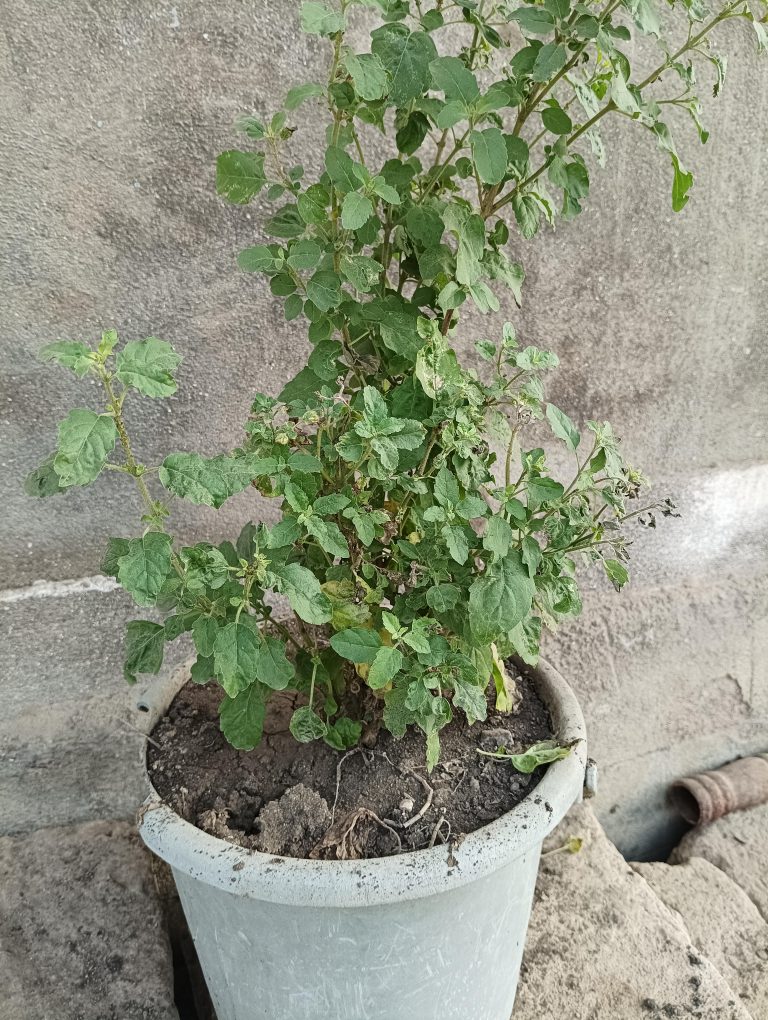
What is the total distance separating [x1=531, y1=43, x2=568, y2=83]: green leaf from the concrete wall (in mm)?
658

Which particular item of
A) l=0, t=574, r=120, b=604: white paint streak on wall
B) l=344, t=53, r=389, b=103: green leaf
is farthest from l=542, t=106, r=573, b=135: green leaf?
l=0, t=574, r=120, b=604: white paint streak on wall

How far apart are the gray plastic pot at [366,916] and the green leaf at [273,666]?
24cm

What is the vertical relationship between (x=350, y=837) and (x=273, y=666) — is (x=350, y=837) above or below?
below

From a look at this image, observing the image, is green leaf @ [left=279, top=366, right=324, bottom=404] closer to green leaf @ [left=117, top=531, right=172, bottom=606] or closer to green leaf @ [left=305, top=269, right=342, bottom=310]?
green leaf @ [left=305, top=269, right=342, bottom=310]

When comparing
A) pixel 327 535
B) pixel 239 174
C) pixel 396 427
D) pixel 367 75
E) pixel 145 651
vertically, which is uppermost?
pixel 367 75

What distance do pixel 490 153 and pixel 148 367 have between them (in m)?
0.48

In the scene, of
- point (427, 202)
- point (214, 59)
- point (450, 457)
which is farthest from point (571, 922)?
point (214, 59)

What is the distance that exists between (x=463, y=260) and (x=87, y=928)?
4.45 ft

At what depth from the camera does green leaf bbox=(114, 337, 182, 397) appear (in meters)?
0.92

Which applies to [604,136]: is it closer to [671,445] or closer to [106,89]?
[671,445]

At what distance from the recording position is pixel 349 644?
3.50ft

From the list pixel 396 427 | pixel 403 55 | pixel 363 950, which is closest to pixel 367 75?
pixel 403 55

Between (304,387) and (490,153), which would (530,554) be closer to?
(304,387)

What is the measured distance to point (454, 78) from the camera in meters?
0.96
